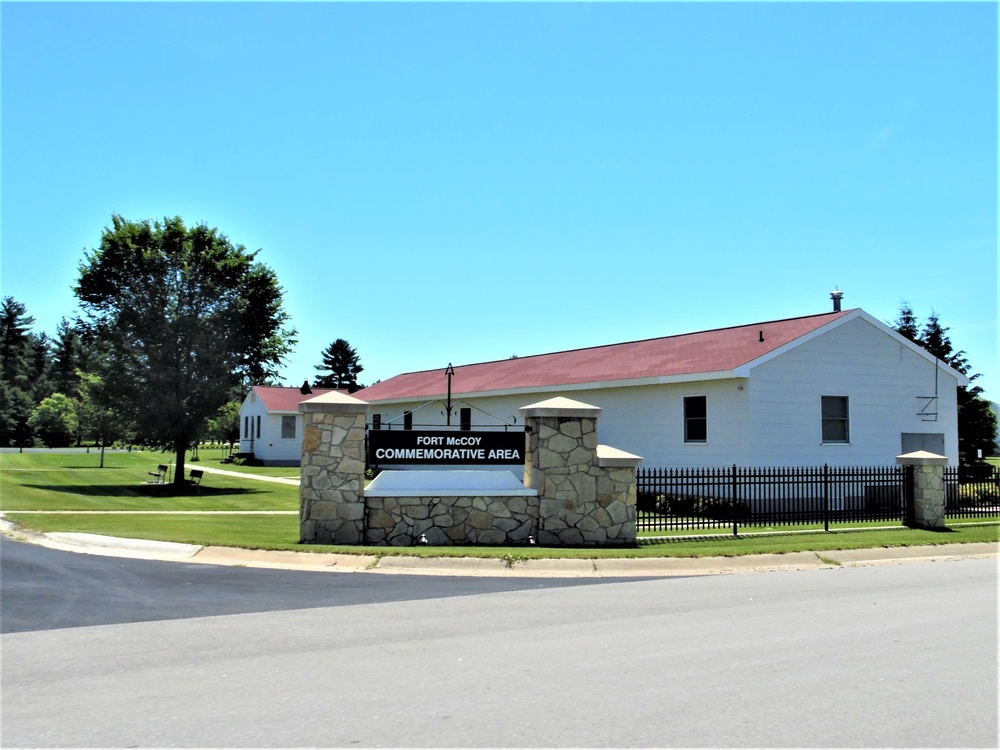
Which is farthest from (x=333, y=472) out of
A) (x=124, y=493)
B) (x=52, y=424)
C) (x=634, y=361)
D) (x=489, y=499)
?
(x=52, y=424)

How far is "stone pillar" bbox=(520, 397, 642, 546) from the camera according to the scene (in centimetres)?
1579

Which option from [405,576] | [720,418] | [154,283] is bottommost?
[405,576]

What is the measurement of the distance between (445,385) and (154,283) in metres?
12.6

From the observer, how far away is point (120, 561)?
13.2 m

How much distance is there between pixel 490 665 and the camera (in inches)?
284

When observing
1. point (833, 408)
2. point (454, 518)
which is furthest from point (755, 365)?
point (454, 518)

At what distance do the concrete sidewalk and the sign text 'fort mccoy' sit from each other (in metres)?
2.12

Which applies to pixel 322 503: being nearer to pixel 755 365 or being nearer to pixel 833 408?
pixel 755 365

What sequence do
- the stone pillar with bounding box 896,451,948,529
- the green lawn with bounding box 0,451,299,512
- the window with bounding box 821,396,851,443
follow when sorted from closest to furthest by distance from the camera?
the stone pillar with bounding box 896,451,948,529, the green lawn with bounding box 0,451,299,512, the window with bounding box 821,396,851,443

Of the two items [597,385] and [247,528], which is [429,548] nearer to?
[247,528]

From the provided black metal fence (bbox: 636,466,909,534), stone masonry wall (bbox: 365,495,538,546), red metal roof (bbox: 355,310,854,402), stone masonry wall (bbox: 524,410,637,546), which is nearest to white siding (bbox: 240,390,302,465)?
red metal roof (bbox: 355,310,854,402)

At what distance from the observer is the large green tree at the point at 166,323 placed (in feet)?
107

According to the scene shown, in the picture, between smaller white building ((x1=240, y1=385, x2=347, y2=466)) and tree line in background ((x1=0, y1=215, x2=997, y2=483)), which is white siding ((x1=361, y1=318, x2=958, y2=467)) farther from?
smaller white building ((x1=240, y1=385, x2=347, y2=466))

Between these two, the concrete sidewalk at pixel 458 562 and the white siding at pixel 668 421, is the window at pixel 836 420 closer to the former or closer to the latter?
the white siding at pixel 668 421
